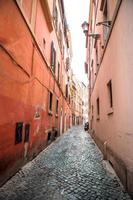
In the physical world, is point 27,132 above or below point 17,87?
below

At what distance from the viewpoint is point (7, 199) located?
3.24 m

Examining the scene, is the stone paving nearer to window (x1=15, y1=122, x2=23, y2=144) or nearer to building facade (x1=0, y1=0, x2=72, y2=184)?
building facade (x1=0, y1=0, x2=72, y2=184)

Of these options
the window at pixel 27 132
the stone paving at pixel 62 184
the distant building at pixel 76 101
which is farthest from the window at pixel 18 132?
the distant building at pixel 76 101

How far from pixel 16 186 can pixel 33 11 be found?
576 cm

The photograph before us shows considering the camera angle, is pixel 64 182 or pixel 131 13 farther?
pixel 64 182

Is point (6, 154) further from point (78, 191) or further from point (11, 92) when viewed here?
point (78, 191)

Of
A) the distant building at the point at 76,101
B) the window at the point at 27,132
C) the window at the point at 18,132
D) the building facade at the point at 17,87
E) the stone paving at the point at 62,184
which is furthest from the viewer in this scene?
the distant building at the point at 76,101

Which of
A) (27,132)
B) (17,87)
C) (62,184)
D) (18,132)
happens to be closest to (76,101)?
(27,132)

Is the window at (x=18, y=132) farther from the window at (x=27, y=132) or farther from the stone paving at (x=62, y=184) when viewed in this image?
the stone paving at (x=62, y=184)

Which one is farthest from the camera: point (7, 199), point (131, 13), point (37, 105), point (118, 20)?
point (37, 105)

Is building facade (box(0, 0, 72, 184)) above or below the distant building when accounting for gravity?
below

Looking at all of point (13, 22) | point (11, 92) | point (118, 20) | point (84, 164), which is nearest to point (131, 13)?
point (118, 20)

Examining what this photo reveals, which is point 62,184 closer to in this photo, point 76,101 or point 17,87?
point 17,87

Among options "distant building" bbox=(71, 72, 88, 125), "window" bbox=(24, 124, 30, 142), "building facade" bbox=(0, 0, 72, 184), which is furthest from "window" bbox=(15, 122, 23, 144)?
"distant building" bbox=(71, 72, 88, 125)
